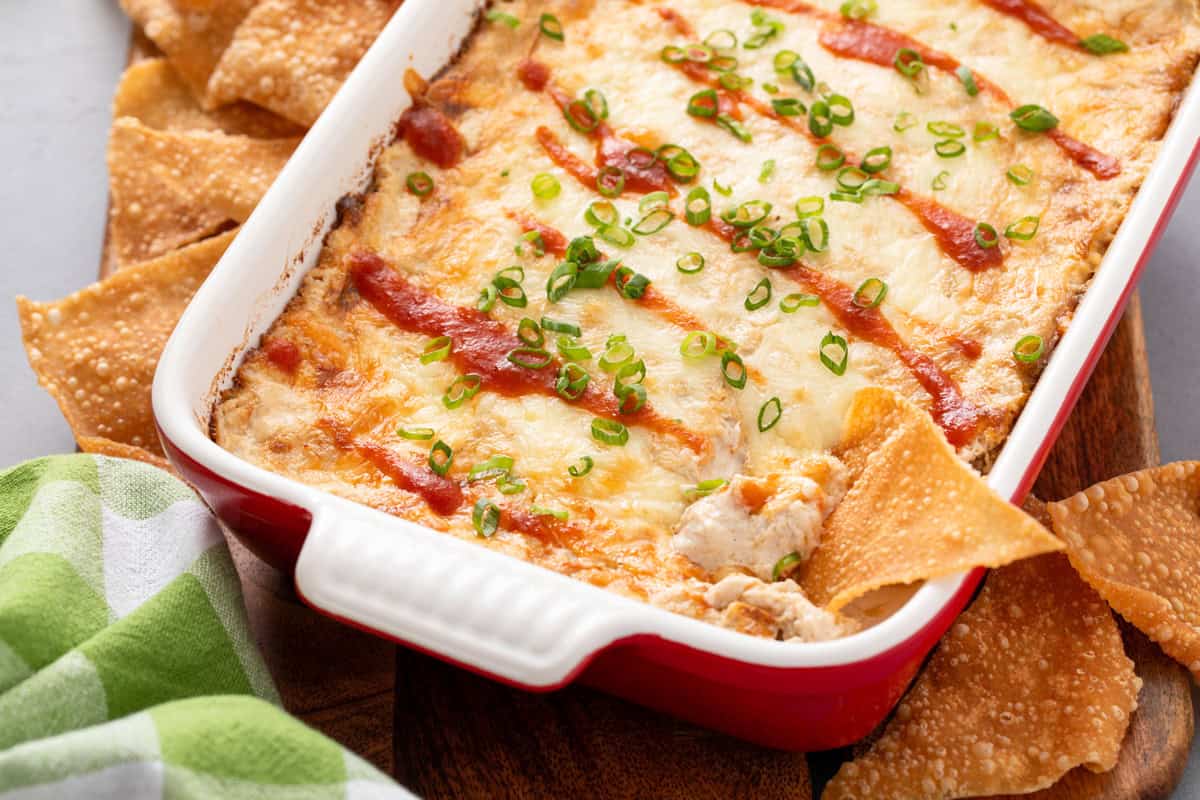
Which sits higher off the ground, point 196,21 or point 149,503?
point 196,21

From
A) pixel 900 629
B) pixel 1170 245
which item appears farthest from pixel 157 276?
pixel 1170 245

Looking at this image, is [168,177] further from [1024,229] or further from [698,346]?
[1024,229]

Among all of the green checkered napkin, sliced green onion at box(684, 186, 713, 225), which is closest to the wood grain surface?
the green checkered napkin

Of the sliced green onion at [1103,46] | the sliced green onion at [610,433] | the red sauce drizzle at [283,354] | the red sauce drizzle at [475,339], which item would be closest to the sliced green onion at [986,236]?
the sliced green onion at [1103,46]

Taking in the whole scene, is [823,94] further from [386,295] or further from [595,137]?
[386,295]

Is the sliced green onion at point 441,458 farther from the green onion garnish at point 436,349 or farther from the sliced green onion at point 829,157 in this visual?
the sliced green onion at point 829,157

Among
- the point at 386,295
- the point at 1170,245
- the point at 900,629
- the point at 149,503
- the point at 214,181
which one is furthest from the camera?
the point at 1170,245

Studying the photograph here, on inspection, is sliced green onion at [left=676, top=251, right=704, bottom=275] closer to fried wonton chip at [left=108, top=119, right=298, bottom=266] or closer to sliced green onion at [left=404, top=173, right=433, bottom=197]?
sliced green onion at [left=404, top=173, right=433, bottom=197]
